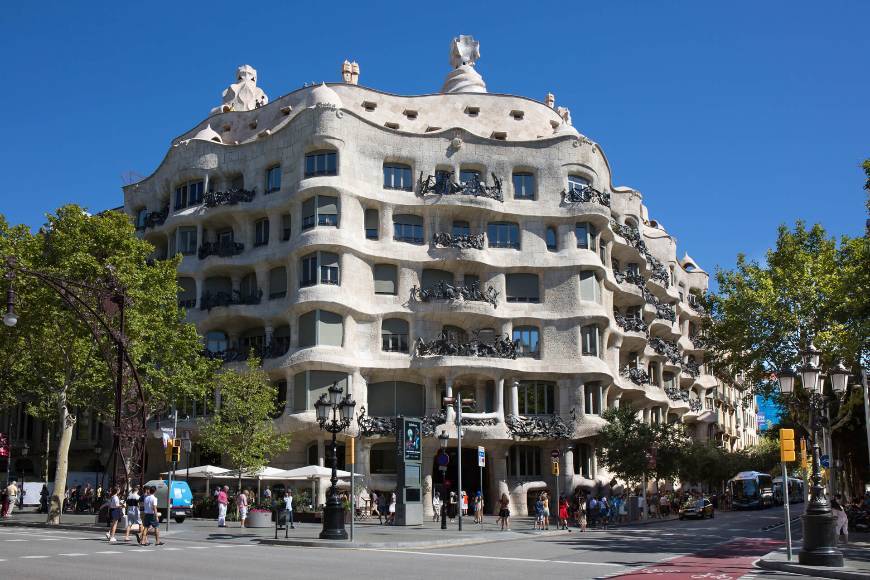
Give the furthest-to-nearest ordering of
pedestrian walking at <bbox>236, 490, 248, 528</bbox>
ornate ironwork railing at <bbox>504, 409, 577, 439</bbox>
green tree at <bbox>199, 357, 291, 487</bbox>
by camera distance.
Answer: ornate ironwork railing at <bbox>504, 409, 577, 439</bbox> → green tree at <bbox>199, 357, 291, 487</bbox> → pedestrian walking at <bbox>236, 490, 248, 528</bbox>

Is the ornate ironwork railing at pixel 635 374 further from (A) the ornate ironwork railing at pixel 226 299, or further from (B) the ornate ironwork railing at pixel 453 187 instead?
(A) the ornate ironwork railing at pixel 226 299

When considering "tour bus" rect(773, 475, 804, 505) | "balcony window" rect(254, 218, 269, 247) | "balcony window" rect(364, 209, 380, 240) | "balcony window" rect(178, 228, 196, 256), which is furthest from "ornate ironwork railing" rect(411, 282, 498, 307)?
"tour bus" rect(773, 475, 804, 505)

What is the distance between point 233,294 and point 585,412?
20458mm

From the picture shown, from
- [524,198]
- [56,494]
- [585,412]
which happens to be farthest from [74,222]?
[585,412]

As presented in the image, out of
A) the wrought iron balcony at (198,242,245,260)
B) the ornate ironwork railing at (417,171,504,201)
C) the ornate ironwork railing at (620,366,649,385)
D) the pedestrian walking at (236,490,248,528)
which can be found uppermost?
the ornate ironwork railing at (417,171,504,201)

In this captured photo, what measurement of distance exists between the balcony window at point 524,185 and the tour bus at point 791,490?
3724 cm

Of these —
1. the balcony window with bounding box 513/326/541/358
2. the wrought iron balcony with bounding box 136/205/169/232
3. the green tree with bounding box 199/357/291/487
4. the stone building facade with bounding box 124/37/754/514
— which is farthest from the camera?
the wrought iron balcony with bounding box 136/205/169/232

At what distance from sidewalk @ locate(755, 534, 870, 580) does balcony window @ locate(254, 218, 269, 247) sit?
109 feet

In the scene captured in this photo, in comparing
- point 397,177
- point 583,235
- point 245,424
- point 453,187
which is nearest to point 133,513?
point 245,424

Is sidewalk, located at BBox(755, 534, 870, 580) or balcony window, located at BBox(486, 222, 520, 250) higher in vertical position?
balcony window, located at BBox(486, 222, 520, 250)

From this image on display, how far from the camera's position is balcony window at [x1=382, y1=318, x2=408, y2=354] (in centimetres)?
4988

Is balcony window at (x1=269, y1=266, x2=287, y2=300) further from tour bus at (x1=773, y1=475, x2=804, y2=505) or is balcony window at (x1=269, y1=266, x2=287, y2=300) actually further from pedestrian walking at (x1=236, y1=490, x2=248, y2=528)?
tour bus at (x1=773, y1=475, x2=804, y2=505)

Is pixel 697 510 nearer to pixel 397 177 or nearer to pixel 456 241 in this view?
pixel 456 241

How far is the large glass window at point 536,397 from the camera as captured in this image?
5131cm
